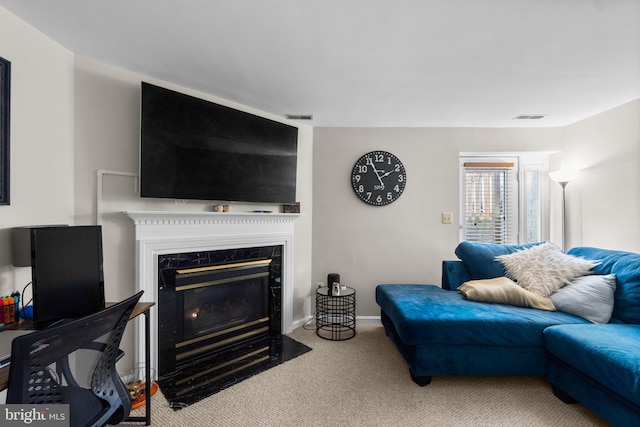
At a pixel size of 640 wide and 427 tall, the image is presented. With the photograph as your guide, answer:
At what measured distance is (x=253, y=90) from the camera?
2.46m

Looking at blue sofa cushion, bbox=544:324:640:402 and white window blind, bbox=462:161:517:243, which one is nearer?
blue sofa cushion, bbox=544:324:640:402

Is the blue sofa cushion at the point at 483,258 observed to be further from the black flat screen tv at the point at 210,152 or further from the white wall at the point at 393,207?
the black flat screen tv at the point at 210,152

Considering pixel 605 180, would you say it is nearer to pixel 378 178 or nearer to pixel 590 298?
pixel 590 298

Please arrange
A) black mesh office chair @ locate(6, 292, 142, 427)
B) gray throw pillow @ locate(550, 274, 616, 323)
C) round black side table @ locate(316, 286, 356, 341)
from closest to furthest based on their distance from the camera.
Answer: black mesh office chair @ locate(6, 292, 142, 427) < gray throw pillow @ locate(550, 274, 616, 323) < round black side table @ locate(316, 286, 356, 341)

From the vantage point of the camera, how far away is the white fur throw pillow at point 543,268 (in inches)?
99.7

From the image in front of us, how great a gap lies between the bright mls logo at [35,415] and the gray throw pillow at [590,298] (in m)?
3.20

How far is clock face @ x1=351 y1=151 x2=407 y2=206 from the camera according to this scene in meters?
3.44

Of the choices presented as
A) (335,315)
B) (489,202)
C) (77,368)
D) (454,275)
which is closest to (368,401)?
(335,315)

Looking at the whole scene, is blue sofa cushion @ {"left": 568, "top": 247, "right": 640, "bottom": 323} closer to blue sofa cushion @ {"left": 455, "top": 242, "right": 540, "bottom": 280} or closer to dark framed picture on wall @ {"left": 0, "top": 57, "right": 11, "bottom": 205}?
blue sofa cushion @ {"left": 455, "top": 242, "right": 540, "bottom": 280}

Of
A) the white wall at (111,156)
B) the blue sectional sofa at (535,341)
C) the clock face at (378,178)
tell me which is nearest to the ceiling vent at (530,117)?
the clock face at (378,178)

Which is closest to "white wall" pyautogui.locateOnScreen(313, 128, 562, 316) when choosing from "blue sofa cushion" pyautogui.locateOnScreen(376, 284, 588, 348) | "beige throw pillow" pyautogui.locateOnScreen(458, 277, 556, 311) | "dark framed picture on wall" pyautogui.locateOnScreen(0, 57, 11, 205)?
"beige throw pillow" pyautogui.locateOnScreen(458, 277, 556, 311)

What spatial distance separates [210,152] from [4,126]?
3.79 ft

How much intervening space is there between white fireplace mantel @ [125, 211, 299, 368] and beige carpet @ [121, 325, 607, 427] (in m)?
0.70

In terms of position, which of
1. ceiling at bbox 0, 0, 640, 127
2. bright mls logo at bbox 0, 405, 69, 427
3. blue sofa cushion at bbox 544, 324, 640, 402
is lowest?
blue sofa cushion at bbox 544, 324, 640, 402
